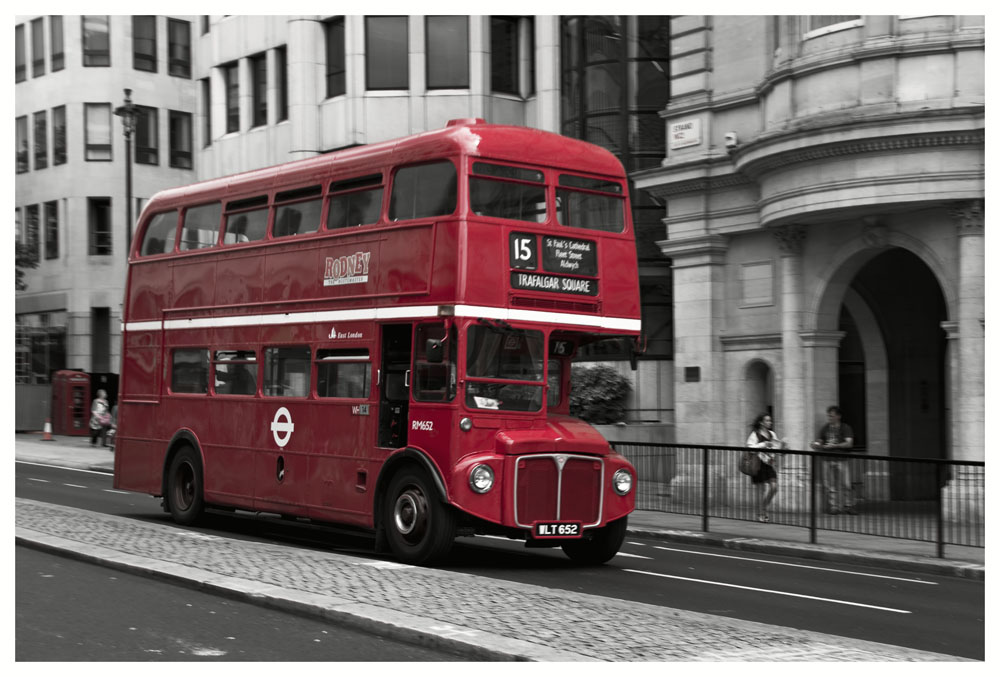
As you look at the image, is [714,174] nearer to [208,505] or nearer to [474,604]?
[208,505]

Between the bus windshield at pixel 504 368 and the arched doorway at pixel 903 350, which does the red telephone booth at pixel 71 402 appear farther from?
the bus windshield at pixel 504 368

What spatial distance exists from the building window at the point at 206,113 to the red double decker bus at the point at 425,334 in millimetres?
26281

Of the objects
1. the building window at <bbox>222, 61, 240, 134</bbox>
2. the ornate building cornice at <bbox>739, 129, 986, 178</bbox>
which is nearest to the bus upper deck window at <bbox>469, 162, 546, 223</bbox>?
the ornate building cornice at <bbox>739, 129, 986, 178</bbox>

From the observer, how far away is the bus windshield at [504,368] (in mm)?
12867

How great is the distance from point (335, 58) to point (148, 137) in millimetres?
18102

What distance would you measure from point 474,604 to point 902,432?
52.4 feet

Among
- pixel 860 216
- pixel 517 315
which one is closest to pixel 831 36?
pixel 860 216

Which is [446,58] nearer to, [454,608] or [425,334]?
[425,334]

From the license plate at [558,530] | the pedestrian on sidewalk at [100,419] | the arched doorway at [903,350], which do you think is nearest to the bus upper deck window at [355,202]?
the license plate at [558,530]

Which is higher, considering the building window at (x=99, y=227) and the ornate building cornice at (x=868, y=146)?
the building window at (x=99, y=227)

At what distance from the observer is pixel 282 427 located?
609 inches

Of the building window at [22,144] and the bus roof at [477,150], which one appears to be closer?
the bus roof at [477,150]

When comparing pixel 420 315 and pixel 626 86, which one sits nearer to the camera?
pixel 420 315

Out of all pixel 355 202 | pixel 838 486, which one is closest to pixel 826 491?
pixel 838 486
